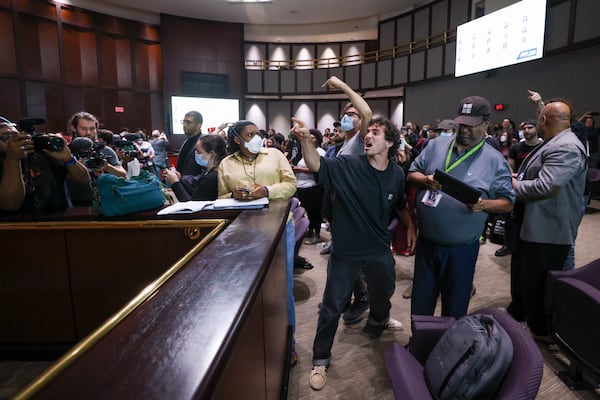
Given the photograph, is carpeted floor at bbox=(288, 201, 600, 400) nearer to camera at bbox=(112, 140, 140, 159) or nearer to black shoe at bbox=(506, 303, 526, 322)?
black shoe at bbox=(506, 303, 526, 322)

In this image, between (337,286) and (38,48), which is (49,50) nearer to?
(38,48)

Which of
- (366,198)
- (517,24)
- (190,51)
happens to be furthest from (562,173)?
(190,51)

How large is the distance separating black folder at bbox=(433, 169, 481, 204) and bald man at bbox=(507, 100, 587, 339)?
696mm

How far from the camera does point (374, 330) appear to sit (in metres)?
2.59

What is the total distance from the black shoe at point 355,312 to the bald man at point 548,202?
3.69 ft

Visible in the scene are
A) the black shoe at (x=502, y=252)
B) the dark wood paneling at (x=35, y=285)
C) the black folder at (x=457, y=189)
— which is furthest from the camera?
the black shoe at (x=502, y=252)

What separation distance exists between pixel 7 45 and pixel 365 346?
12074 millimetres

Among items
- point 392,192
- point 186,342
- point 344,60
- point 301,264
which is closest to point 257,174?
point 392,192

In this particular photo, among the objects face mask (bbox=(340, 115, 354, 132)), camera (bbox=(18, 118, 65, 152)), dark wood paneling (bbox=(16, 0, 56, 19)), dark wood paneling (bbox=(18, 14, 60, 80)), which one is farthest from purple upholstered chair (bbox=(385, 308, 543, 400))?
dark wood paneling (bbox=(16, 0, 56, 19))

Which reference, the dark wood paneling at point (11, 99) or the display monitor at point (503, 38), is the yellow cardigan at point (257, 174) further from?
the dark wood paneling at point (11, 99)

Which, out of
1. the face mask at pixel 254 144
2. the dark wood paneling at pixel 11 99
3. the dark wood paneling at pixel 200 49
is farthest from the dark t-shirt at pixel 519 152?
the dark wood paneling at pixel 11 99

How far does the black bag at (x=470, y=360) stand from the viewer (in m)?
1.15

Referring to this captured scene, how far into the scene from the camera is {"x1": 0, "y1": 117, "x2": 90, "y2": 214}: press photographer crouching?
2000 millimetres

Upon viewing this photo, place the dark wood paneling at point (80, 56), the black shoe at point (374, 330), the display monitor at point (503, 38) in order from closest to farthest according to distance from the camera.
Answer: the black shoe at point (374, 330) < the display monitor at point (503, 38) < the dark wood paneling at point (80, 56)
